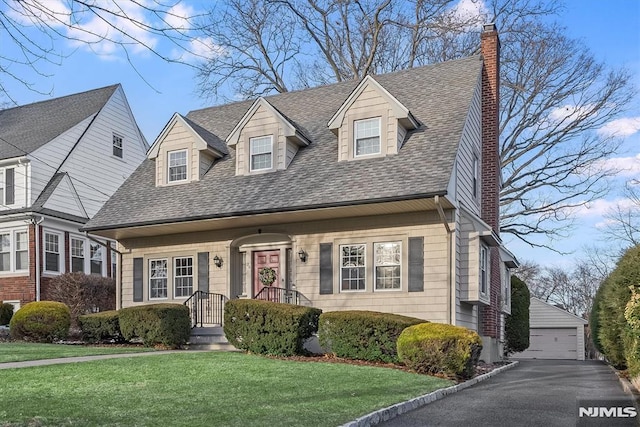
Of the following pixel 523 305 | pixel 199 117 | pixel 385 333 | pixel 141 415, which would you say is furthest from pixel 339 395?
pixel 523 305

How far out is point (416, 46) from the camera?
93.0 feet

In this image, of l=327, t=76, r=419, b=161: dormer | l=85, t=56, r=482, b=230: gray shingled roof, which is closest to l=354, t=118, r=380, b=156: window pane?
l=327, t=76, r=419, b=161: dormer

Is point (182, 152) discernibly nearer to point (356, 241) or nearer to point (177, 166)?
point (177, 166)

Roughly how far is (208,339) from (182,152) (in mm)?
6146

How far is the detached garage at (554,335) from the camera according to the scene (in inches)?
1405

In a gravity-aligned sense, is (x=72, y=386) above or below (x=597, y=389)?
above

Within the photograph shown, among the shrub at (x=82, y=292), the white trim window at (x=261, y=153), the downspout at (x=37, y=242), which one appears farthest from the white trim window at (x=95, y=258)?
the white trim window at (x=261, y=153)

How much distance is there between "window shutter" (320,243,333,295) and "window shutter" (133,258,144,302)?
19.8 feet

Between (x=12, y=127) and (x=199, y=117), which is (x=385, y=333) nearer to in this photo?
(x=199, y=117)

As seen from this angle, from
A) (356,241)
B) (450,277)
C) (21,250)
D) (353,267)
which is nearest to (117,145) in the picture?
(21,250)

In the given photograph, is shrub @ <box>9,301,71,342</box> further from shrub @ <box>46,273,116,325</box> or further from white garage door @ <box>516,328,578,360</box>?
white garage door @ <box>516,328,578,360</box>

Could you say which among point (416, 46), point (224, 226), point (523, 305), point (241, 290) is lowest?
point (523, 305)

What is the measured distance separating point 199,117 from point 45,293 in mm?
8963

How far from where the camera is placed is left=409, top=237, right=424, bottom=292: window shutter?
14.9 m
